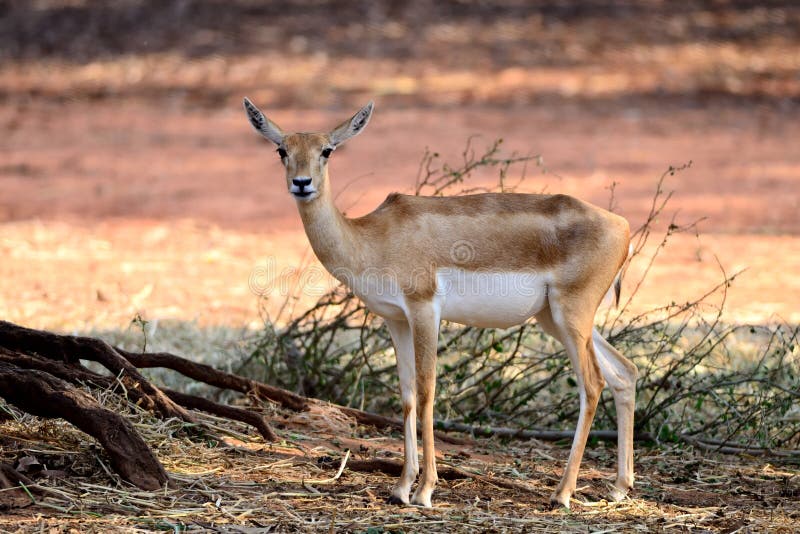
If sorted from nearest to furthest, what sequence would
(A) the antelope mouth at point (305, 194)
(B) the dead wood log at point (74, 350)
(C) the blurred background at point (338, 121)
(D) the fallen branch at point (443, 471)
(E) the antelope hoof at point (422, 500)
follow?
(A) the antelope mouth at point (305, 194)
(E) the antelope hoof at point (422, 500)
(D) the fallen branch at point (443, 471)
(B) the dead wood log at point (74, 350)
(C) the blurred background at point (338, 121)

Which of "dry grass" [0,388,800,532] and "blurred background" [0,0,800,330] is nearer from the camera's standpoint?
"dry grass" [0,388,800,532]

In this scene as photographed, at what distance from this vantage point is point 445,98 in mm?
20922

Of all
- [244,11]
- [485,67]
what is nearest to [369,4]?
[244,11]

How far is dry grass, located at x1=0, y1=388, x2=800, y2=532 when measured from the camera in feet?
16.6

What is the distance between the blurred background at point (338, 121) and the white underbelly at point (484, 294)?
1.46 m

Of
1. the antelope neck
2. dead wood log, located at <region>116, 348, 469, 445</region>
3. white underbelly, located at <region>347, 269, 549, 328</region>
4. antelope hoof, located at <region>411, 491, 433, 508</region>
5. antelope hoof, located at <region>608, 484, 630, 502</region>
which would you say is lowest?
antelope hoof, located at <region>411, 491, 433, 508</region>

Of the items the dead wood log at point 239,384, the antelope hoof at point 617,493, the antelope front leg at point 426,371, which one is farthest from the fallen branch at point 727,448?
the antelope front leg at point 426,371

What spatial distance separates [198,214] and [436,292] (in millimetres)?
8626

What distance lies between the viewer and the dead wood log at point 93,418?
210 inches

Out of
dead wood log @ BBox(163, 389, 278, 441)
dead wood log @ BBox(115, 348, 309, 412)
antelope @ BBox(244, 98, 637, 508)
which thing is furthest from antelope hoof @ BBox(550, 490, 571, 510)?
dead wood log @ BBox(115, 348, 309, 412)

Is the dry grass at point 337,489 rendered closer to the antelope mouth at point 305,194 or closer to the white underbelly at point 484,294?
the white underbelly at point 484,294

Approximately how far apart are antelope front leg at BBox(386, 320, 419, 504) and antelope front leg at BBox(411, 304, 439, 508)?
7 centimetres

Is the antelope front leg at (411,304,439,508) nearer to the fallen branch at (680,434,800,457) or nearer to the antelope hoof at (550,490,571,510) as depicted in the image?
the antelope hoof at (550,490,571,510)

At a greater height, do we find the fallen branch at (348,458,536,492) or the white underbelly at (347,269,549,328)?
the white underbelly at (347,269,549,328)
